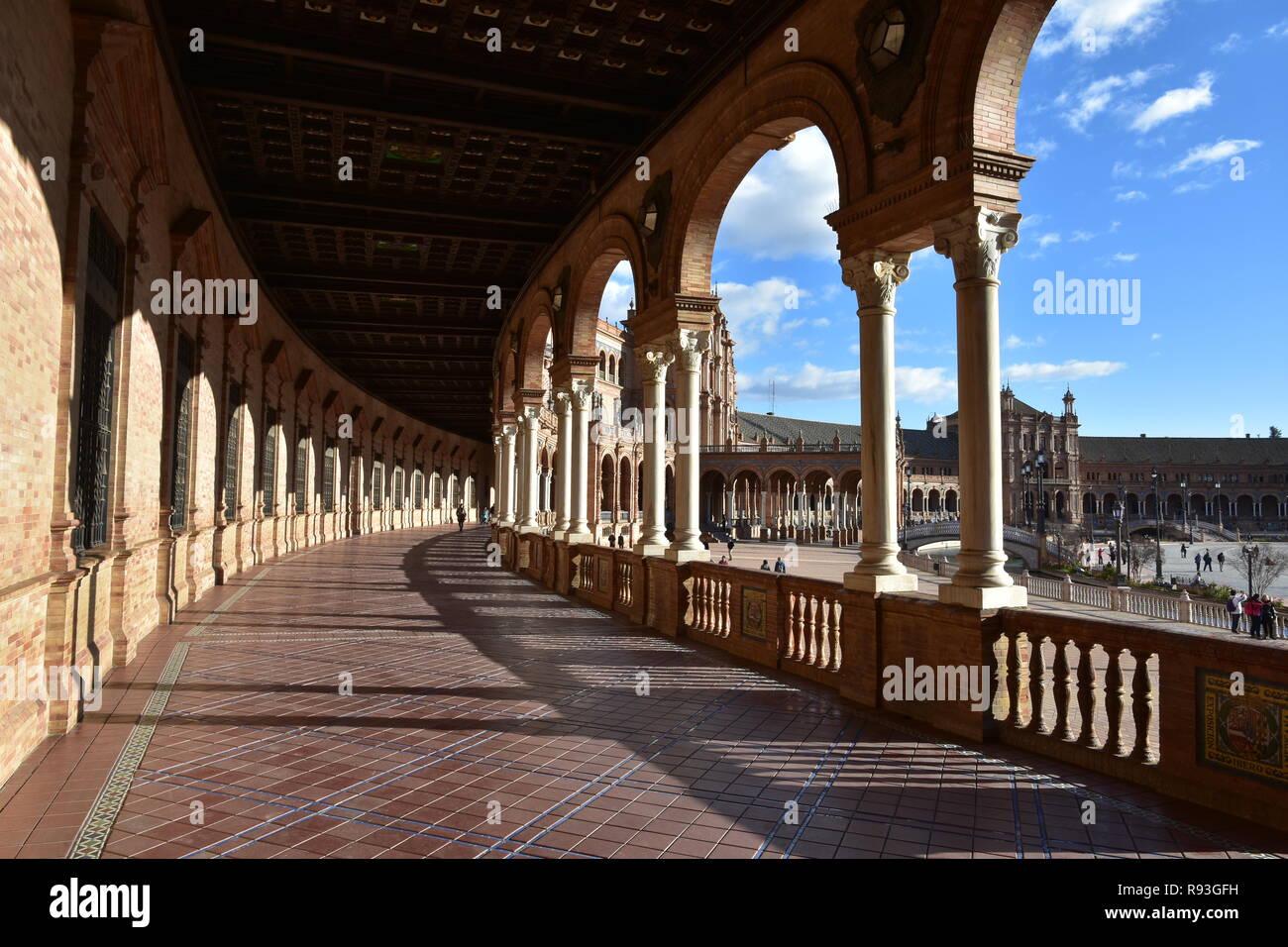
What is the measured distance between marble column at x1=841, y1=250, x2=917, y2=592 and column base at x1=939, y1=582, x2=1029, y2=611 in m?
1.10

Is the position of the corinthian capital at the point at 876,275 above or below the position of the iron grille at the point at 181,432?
above

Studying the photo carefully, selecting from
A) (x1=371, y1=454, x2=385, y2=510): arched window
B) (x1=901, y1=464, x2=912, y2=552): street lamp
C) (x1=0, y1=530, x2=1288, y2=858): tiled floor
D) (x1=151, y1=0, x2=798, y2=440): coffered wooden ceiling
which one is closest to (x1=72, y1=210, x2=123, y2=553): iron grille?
(x1=0, y1=530, x2=1288, y2=858): tiled floor

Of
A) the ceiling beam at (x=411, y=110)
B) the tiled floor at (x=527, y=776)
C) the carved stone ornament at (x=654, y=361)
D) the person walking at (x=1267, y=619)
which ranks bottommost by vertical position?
the person walking at (x=1267, y=619)

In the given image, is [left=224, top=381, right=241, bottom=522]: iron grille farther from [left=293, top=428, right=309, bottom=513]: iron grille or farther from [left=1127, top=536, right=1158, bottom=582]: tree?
[left=1127, top=536, right=1158, bottom=582]: tree

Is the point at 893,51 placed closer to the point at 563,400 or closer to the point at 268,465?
the point at 563,400

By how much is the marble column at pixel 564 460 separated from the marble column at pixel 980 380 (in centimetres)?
1009

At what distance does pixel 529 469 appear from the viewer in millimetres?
19641

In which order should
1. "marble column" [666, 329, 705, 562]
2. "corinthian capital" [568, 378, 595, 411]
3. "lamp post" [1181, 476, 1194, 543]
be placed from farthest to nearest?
"lamp post" [1181, 476, 1194, 543]
"corinthian capital" [568, 378, 595, 411]
"marble column" [666, 329, 705, 562]

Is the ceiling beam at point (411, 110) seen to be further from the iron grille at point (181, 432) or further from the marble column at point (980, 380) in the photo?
the marble column at point (980, 380)

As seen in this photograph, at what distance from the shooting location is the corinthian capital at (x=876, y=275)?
23.2 ft

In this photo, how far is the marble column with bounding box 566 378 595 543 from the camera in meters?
15.3

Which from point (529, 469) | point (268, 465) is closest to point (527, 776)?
Answer: point (529, 469)

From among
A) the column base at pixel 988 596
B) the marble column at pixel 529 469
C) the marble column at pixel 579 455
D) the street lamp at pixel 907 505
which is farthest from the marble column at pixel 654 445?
the street lamp at pixel 907 505

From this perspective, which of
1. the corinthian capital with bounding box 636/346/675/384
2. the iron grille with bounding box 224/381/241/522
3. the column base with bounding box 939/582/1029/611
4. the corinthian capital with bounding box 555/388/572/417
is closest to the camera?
the column base with bounding box 939/582/1029/611
